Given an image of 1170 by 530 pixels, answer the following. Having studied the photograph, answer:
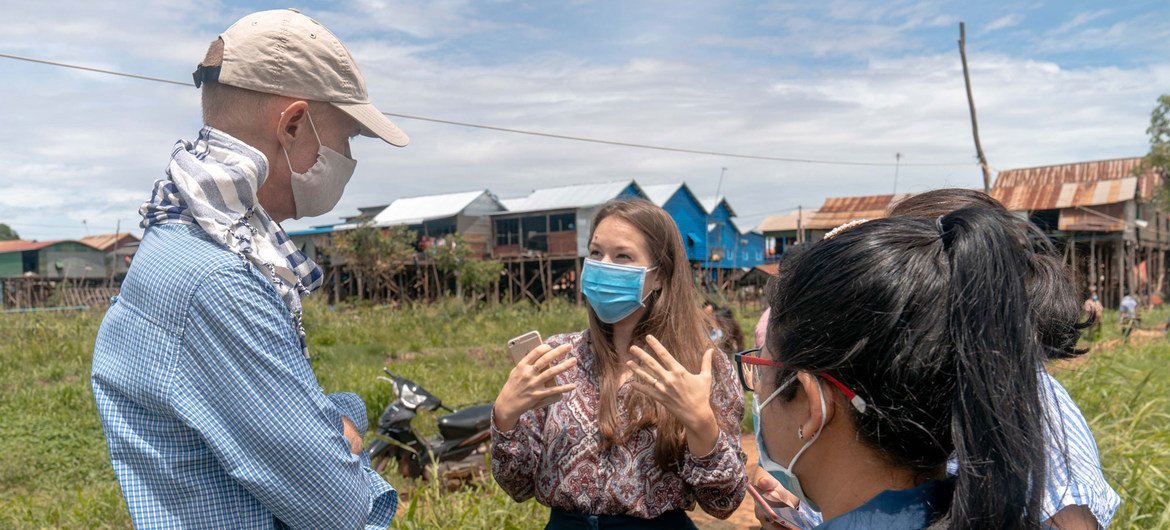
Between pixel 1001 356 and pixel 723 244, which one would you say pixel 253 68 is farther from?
pixel 723 244

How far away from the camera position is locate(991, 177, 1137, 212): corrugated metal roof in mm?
27344

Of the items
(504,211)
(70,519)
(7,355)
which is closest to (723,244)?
(504,211)

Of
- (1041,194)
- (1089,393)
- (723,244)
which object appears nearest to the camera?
(1089,393)

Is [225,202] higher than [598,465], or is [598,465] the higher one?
[225,202]

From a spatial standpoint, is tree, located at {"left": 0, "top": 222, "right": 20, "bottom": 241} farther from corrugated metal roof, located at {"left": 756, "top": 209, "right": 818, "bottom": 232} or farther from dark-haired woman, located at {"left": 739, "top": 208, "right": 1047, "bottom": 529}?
dark-haired woman, located at {"left": 739, "top": 208, "right": 1047, "bottom": 529}

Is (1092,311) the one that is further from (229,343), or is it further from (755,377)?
(229,343)

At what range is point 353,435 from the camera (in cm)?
168

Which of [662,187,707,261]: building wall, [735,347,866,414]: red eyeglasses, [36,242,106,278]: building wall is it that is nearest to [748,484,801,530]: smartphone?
[735,347,866,414]: red eyeglasses

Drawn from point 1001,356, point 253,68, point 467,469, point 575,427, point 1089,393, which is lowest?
point 467,469

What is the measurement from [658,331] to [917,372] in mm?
1539

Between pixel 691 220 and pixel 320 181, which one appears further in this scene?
pixel 691 220

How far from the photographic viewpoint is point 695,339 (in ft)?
8.80

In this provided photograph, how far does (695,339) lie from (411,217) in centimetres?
3069

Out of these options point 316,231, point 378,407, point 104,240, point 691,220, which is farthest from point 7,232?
point 378,407
